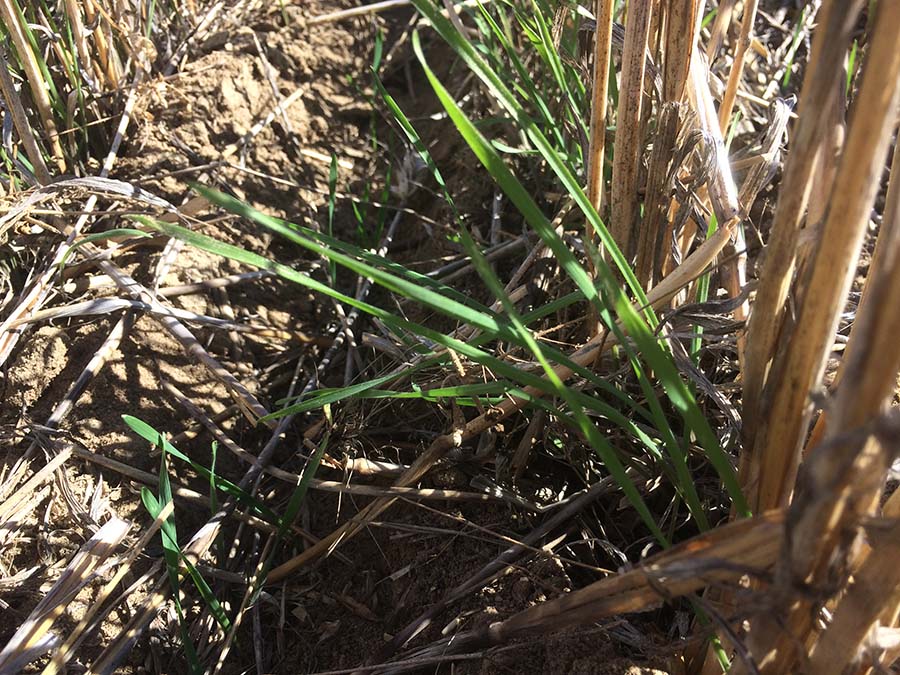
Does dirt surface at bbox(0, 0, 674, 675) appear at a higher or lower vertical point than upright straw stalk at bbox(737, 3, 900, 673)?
lower

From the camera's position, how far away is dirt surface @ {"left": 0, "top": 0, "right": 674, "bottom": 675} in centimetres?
108

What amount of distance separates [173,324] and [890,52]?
42.3 inches

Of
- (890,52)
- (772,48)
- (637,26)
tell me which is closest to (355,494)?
(637,26)

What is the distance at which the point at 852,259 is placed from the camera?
604 millimetres

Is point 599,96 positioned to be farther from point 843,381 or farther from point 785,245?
point 843,381

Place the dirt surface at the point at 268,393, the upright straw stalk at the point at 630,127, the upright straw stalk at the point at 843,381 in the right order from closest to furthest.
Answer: the upright straw stalk at the point at 843,381 → the upright straw stalk at the point at 630,127 → the dirt surface at the point at 268,393

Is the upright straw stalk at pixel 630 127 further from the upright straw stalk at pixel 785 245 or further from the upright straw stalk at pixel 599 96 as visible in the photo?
the upright straw stalk at pixel 785 245

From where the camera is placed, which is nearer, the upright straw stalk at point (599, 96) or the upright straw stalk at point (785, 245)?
the upright straw stalk at point (785, 245)

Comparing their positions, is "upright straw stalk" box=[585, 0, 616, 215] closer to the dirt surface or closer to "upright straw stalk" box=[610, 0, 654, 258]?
"upright straw stalk" box=[610, 0, 654, 258]

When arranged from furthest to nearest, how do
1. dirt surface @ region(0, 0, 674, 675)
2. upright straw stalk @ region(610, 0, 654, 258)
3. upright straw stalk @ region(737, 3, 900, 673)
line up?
dirt surface @ region(0, 0, 674, 675) < upright straw stalk @ region(610, 0, 654, 258) < upright straw stalk @ region(737, 3, 900, 673)

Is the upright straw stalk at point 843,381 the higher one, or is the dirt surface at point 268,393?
the upright straw stalk at point 843,381

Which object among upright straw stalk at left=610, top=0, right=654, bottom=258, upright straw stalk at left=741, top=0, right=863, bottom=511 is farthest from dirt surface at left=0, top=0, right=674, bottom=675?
upright straw stalk at left=610, top=0, right=654, bottom=258

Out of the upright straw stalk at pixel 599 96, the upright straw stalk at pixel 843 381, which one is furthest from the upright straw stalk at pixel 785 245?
the upright straw stalk at pixel 599 96

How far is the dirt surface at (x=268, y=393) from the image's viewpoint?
1078 millimetres
